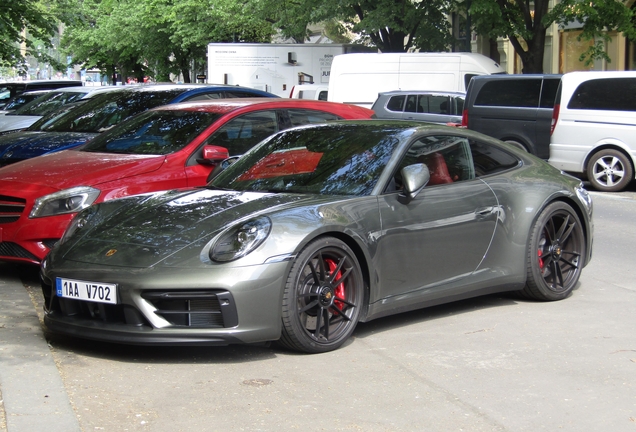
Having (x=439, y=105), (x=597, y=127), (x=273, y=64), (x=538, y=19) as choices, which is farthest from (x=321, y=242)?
(x=273, y=64)

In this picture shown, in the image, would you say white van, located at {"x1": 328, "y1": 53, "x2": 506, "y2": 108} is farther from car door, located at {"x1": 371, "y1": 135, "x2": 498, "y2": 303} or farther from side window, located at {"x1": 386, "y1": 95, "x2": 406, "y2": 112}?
car door, located at {"x1": 371, "y1": 135, "x2": 498, "y2": 303}

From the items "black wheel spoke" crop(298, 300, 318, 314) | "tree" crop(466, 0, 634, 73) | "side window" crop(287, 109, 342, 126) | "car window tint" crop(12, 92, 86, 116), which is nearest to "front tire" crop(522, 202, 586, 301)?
"black wheel spoke" crop(298, 300, 318, 314)

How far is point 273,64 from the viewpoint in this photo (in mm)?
36031

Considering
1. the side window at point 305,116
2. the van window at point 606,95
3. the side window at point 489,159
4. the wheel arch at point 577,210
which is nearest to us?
the side window at point 489,159

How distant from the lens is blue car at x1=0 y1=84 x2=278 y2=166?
35.0 ft

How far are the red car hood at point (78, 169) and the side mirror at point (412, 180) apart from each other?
287cm

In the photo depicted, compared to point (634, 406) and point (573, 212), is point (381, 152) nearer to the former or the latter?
point (573, 212)

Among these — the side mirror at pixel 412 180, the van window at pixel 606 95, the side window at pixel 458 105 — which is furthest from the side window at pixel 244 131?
the side window at pixel 458 105

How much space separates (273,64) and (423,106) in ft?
51.2

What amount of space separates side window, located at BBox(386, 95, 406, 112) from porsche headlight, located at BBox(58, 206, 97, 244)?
15.8 metres

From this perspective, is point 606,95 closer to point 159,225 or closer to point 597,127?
point 597,127

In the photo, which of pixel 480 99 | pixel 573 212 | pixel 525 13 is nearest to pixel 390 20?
pixel 525 13

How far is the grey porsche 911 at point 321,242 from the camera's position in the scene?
5.21 metres

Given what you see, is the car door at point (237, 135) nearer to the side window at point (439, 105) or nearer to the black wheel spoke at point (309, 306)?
the black wheel spoke at point (309, 306)
